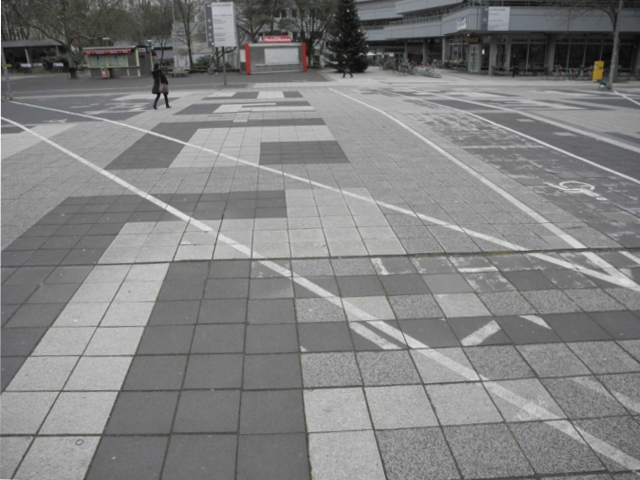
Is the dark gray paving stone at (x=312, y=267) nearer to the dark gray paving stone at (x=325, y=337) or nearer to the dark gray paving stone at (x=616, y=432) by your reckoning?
the dark gray paving stone at (x=325, y=337)

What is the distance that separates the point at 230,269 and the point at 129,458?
2886mm

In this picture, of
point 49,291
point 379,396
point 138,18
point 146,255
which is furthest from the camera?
point 138,18

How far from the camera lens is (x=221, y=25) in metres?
38.5

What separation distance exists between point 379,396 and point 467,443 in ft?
2.29

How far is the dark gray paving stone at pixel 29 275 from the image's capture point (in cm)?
580

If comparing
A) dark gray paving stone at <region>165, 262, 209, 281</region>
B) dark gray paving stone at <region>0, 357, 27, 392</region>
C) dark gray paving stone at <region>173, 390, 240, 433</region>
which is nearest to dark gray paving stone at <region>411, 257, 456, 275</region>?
dark gray paving stone at <region>165, 262, 209, 281</region>

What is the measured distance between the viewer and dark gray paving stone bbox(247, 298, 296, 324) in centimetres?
496

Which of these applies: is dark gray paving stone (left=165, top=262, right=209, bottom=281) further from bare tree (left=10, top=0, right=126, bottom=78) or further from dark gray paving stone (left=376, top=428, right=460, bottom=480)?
bare tree (left=10, top=0, right=126, bottom=78)

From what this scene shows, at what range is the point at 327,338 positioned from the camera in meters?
4.66

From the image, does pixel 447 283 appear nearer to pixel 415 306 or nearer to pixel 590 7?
pixel 415 306

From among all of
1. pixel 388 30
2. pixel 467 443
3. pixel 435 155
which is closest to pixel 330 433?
pixel 467 443

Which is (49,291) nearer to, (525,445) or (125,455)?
(125,455)

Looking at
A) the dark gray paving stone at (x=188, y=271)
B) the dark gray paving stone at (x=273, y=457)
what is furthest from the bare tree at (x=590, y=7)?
the dark gray paving stone at (x=273, y=457)

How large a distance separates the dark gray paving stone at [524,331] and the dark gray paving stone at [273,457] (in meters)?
2.18
